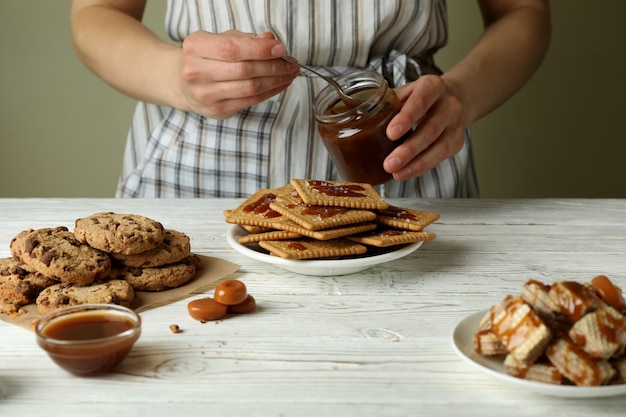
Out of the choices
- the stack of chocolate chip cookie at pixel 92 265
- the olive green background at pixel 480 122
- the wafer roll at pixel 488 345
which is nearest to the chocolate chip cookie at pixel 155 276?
the stack of chocolate chip cookie at pixel 92 265

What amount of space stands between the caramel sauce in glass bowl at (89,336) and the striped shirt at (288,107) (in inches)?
38.7

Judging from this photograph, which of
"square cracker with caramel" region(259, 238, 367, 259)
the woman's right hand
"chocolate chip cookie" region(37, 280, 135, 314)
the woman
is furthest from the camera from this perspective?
the woman

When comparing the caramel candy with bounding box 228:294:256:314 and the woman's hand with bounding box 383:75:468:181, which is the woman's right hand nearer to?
the woman's hand with bounding box 383:75:468:181

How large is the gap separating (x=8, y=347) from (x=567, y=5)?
2713mm

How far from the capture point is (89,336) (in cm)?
95

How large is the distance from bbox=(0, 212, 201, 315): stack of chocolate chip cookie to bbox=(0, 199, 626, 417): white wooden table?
6cm

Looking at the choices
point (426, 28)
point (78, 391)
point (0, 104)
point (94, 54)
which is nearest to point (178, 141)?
point (94, 54)

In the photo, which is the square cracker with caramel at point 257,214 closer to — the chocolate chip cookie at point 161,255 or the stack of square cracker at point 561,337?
the chocolate chip cookie at point 161,255

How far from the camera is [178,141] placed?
197cm

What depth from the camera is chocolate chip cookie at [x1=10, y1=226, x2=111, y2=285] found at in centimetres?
112

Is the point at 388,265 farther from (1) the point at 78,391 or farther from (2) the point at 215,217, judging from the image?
(1) the point at 78,391

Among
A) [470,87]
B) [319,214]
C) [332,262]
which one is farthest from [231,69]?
[470,87]

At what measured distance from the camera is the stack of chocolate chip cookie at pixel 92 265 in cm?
112

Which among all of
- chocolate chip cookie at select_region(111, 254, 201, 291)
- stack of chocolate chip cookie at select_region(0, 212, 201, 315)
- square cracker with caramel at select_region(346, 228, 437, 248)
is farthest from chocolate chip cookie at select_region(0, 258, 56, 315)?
square cracker with caramel at select_region(346, 228, 437, 248)
